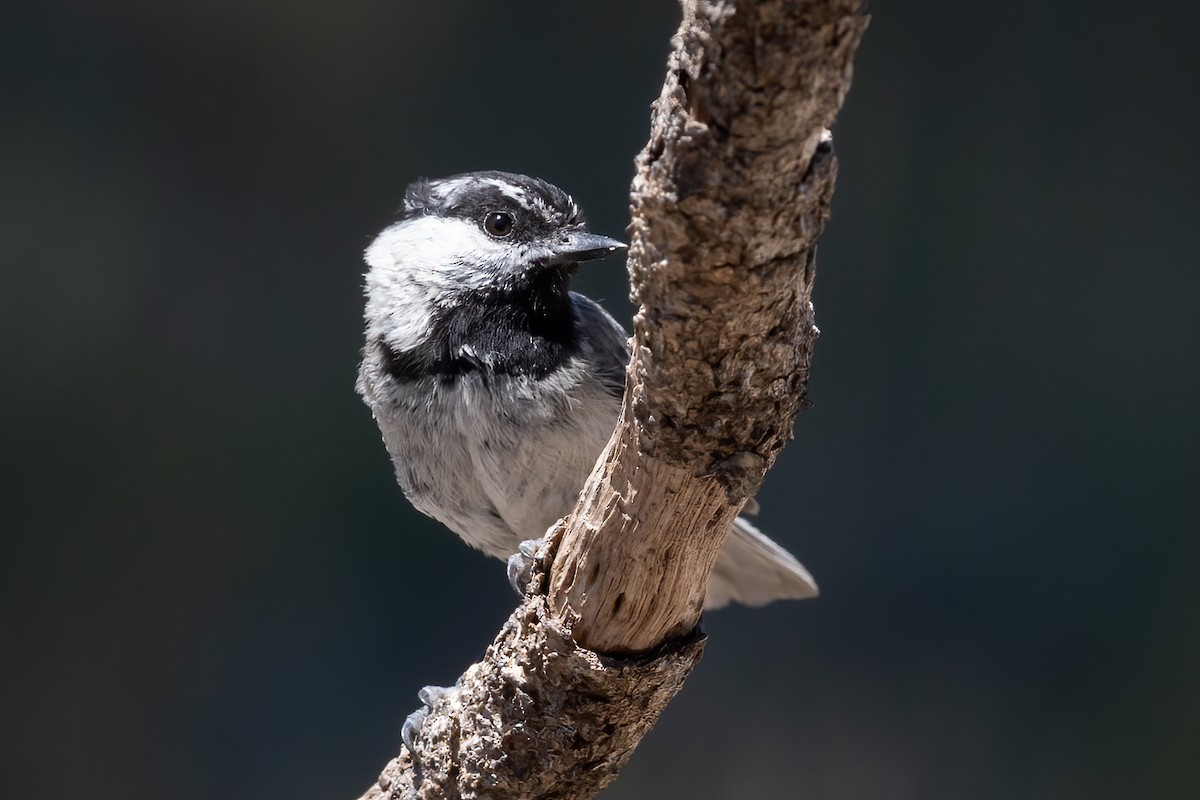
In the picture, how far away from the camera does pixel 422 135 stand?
2.87 meters

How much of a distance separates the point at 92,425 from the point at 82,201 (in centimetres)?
60

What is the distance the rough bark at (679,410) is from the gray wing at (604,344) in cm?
49

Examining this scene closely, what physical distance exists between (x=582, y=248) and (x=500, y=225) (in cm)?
17

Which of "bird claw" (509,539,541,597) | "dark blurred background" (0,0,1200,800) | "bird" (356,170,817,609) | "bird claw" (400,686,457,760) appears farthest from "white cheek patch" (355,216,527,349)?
"dark blurred background" (0,0,1200,800)

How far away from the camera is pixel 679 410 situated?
1035 millimetres

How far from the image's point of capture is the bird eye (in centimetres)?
176

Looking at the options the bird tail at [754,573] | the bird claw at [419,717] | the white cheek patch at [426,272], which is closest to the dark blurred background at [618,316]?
the bird tail at [754,573]

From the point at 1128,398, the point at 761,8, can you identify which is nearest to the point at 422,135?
the point at 1128,398

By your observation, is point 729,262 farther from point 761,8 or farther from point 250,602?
point 250,602

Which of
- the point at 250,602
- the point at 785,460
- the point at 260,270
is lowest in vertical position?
the point at 250,602

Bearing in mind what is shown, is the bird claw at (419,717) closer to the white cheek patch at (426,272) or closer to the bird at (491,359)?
the bird at (491,359)

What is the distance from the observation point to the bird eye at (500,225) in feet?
5.78

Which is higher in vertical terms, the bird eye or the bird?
the bird eye

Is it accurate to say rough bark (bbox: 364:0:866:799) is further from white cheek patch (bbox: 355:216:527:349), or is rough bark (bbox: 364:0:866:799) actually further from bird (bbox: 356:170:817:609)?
white cheek patch (bbox: 355:216:527:349)
